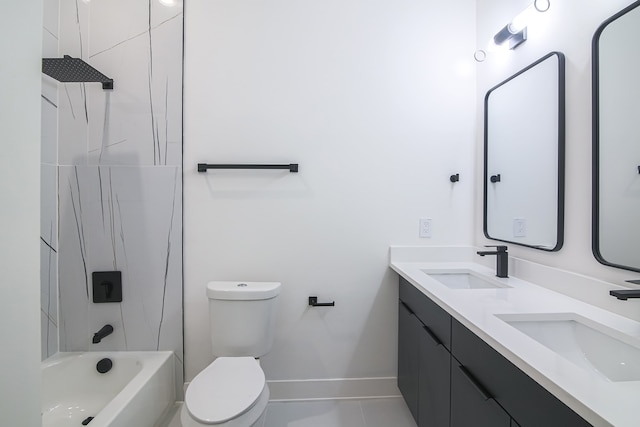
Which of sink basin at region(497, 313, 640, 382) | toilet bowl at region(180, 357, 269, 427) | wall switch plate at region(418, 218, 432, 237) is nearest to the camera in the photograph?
sink basin at region(497, 313, 640, 382)

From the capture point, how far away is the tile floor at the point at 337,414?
1.58 m

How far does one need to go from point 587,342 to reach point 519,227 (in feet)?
2.10

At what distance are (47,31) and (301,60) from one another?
1432 millimetres

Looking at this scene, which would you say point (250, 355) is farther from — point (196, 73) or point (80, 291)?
point (196, 73)

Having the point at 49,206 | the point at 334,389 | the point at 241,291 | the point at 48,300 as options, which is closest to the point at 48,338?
the point at 48,300

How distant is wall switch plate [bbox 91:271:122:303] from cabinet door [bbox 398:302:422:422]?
171 centimetres

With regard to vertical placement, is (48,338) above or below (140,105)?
below

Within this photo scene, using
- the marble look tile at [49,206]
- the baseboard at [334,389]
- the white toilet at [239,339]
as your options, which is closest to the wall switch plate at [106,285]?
the marble look tile at [49,206]

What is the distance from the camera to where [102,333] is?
166 cm

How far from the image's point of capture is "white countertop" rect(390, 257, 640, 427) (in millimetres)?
542

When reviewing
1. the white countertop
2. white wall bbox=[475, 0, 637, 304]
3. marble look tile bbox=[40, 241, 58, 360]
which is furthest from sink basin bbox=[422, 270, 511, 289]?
marble look tile bbox=[40, 241, 58, 360]

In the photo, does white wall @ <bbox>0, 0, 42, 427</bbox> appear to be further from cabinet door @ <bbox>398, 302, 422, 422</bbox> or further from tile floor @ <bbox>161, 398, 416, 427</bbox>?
cabinet door @ <bbox>398, 302, 422, 422</bbox>

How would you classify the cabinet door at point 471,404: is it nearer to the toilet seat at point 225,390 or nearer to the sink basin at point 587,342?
the sink basin at point 587,342

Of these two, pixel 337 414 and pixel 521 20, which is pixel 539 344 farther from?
pixel 521 20
